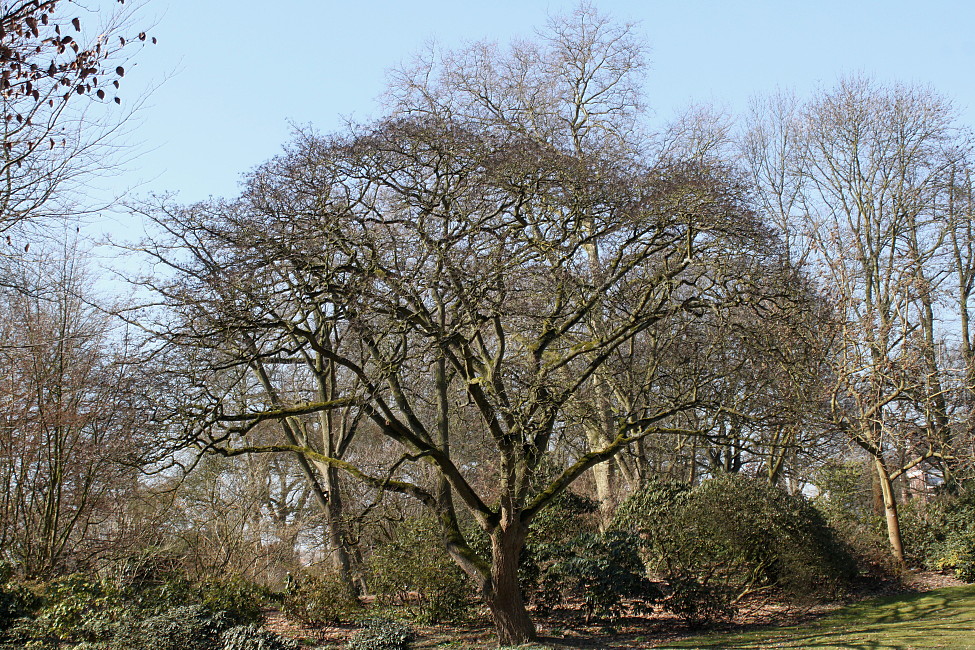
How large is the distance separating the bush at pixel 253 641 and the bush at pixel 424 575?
373 cm

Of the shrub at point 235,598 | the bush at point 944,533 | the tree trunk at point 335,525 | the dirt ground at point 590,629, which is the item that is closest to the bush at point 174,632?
the shrub at point 235,598

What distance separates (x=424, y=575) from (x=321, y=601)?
1.57 meters

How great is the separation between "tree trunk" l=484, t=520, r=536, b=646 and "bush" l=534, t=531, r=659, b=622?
1.65m

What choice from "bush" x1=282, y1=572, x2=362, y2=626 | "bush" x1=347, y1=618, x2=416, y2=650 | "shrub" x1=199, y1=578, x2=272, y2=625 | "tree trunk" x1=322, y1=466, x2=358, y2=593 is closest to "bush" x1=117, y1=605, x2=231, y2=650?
"shrub" x1=199, y1=578, x2=272, y2=625

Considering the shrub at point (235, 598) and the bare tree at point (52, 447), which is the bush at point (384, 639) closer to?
the shrub at point (235, 598)

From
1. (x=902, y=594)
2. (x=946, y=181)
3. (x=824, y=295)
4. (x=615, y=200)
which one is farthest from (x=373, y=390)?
(x=946, y=181)

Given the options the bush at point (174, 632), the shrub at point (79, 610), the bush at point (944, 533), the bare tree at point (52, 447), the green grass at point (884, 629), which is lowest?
the green grass at point (884, 629)

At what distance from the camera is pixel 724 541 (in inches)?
490

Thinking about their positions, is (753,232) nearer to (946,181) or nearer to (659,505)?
(659,505)

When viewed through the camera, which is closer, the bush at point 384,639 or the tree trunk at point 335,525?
the bush at point 384,639

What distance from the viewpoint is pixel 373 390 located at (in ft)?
30.8

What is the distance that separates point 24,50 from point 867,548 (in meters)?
16.4

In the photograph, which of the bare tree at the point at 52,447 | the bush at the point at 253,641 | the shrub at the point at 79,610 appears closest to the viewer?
the bush at the point at 253,641

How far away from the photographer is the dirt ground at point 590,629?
10625 millimetres
